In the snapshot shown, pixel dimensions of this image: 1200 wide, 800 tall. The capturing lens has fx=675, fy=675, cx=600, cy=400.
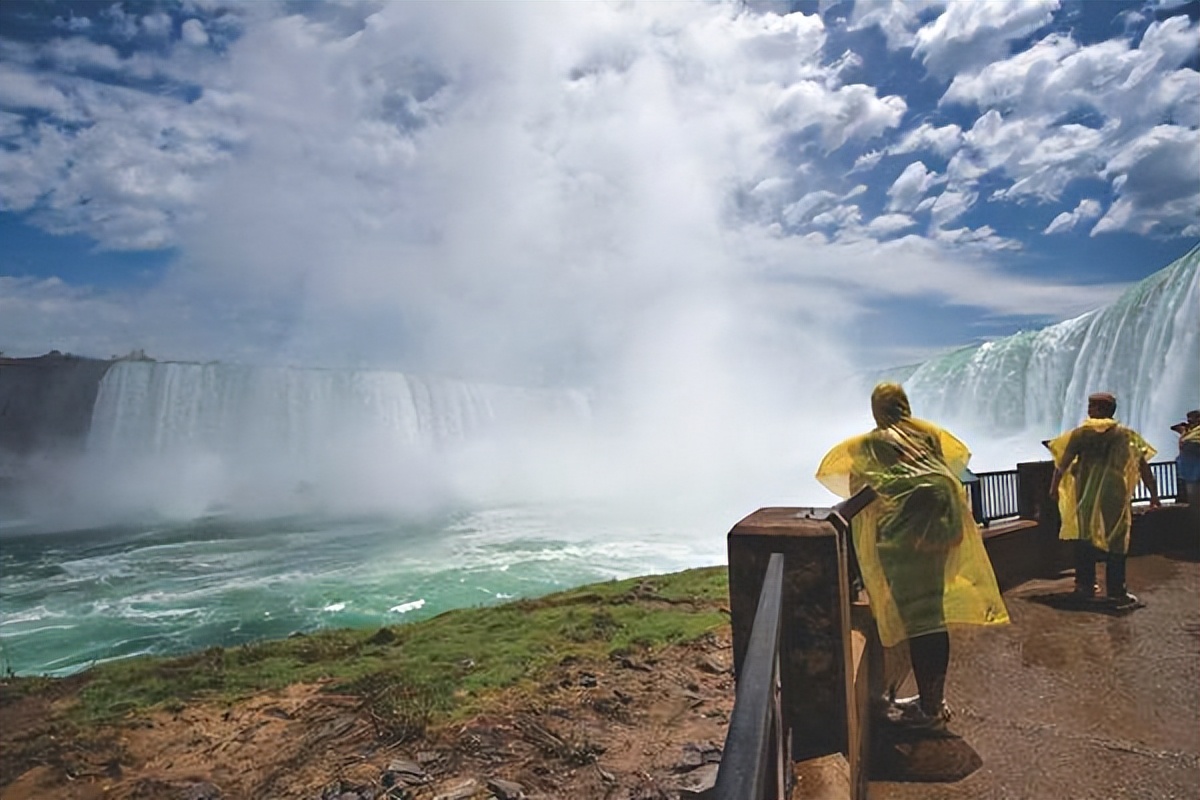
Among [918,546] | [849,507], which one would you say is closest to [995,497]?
[918,546]

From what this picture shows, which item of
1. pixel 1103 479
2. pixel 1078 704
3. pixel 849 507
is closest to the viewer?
pixel 849 507

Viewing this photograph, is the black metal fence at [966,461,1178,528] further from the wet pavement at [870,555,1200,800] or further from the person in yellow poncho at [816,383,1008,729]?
the person in yellow poncho at [816,383,1008,729]

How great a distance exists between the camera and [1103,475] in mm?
5824

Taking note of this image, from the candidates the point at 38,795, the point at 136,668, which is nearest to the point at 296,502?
the point at 136,668

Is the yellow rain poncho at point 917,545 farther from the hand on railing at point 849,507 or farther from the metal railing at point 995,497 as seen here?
the metal railing at point 995,497

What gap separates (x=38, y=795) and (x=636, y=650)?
601cm

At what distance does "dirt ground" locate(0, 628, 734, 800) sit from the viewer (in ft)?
17.4

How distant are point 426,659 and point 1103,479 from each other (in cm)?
785

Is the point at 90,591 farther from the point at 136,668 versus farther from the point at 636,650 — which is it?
the point at 636,650

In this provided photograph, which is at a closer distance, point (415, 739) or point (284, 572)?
point (415, 739)

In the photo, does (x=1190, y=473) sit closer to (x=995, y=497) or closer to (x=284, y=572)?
(x=995, y=497)

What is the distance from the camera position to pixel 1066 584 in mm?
6941

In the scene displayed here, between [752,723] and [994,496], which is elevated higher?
[752,723]

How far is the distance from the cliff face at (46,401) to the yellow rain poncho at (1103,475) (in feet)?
168
